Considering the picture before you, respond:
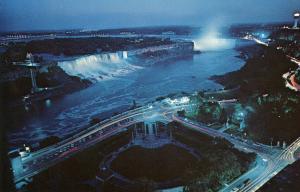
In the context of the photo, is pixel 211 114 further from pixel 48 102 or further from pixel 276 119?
pixel 48 102

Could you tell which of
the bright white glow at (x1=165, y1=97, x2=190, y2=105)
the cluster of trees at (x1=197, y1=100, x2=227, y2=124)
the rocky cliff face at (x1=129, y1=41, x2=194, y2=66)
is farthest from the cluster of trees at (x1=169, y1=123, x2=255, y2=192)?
the rocky cliff face at (x1=129, y1=41, x2=194, y2=66)

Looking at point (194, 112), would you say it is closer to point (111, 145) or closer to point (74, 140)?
point (111, 145)

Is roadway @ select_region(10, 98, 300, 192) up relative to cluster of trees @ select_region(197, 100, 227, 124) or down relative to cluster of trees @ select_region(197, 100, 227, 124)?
down

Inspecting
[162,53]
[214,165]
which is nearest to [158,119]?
[214,165]

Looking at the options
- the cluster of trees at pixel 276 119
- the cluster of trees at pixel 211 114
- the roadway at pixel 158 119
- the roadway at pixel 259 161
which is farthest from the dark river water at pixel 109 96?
the cluster of trees at pixel 276 119

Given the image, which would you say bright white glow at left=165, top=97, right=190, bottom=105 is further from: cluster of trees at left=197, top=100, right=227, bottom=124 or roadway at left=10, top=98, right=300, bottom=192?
cluster of trees at left=197, top=100, right=227, bottom=124

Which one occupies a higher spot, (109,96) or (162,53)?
(162,53)
